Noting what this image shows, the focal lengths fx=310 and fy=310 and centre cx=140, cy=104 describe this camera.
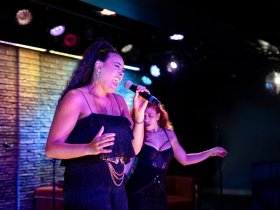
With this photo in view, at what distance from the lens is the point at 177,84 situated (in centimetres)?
841

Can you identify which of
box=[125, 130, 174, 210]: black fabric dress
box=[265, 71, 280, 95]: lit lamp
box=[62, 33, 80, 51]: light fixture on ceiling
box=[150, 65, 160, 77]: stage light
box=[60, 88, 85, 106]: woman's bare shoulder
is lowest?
box=[125, 130, 174, 210]: black fabric dress

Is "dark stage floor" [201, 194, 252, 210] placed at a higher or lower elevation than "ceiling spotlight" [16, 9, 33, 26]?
lower

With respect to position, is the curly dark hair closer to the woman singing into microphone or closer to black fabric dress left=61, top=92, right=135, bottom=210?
the woman singing into microphone

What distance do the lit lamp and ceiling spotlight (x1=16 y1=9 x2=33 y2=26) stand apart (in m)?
5.62

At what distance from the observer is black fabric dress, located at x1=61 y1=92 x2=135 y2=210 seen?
5.32 ft

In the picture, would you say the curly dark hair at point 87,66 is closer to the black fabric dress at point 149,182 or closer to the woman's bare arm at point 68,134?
the woman's bare arm at point 68,134

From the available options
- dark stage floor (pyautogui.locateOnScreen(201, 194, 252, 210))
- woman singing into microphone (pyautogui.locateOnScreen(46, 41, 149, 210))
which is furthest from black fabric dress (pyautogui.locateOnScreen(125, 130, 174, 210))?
dark stage floor (pyautogui.locateOnScreen(201, 194, 252, 210))

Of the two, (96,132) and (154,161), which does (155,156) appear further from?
(96,132)

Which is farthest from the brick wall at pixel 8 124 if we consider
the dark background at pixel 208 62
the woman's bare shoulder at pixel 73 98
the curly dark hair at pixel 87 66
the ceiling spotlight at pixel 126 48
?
the woman's bare shoulder at pixel 73 98

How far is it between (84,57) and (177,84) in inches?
257

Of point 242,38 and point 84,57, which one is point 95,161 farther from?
point 242,38

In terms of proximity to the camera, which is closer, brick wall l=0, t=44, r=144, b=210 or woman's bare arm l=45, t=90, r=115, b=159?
woman's bare arm l=45, t=90, r=115, b=159

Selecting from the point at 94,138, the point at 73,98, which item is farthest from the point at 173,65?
the point at 94,138

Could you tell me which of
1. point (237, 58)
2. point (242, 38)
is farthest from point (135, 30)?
point (237, 58)
